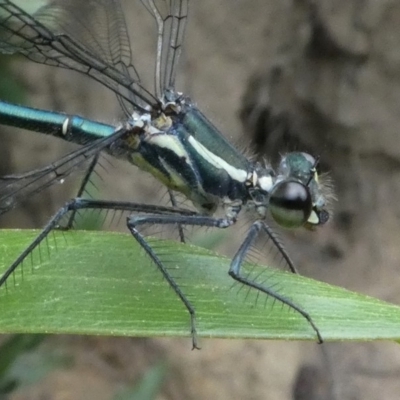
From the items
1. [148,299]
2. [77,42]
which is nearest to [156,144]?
[77,42]

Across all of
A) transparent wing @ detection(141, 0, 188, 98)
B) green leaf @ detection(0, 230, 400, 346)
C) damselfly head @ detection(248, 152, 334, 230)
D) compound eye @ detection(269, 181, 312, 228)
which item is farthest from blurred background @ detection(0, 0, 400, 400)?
green leaf @ detection(0, 230, 400, 346)

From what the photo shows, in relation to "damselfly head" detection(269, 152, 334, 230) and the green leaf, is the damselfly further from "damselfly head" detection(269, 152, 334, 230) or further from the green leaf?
the green leaf

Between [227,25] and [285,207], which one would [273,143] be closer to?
[227,25]

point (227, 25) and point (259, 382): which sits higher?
point (227, 25)

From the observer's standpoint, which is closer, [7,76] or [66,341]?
[7,76]

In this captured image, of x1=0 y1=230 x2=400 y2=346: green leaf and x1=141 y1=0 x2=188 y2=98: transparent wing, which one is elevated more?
x1=141 y1=0 x2=188 y2=98: transparent wing

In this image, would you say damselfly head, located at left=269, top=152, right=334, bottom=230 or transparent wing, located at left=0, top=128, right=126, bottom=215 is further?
damselfly head, located at left=269, top=152, right=334, bottom=230

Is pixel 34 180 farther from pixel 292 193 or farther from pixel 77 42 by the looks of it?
pixel 292 193

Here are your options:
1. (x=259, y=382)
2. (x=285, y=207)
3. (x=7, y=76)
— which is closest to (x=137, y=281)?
(x=285, y=207)
